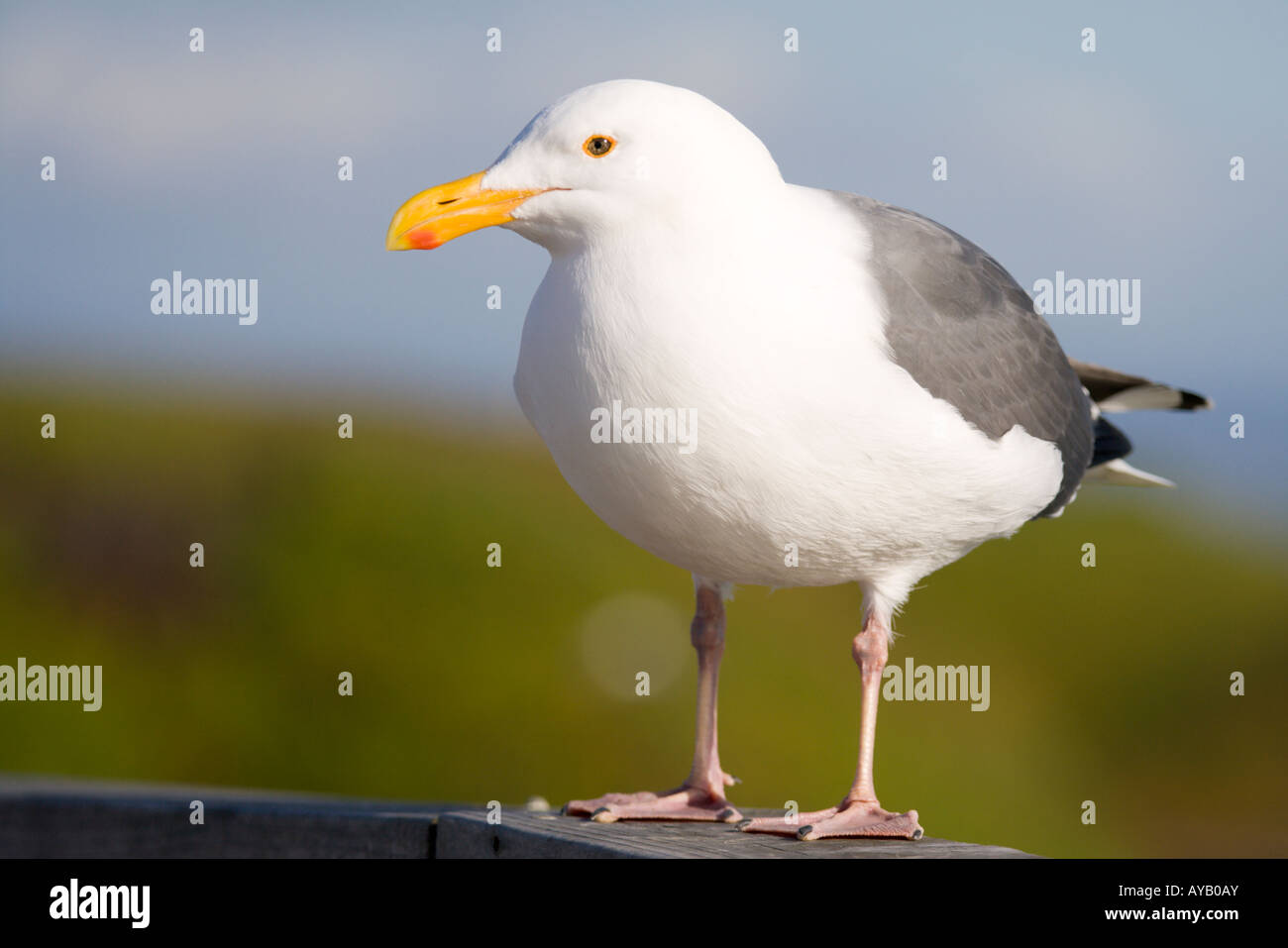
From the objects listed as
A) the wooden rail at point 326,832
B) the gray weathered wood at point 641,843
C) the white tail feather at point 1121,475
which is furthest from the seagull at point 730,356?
the white tail feather at point 1121,475

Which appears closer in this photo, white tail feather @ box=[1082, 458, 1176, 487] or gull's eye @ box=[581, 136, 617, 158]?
gull's eye @ box=[581, 136, 617, 158]

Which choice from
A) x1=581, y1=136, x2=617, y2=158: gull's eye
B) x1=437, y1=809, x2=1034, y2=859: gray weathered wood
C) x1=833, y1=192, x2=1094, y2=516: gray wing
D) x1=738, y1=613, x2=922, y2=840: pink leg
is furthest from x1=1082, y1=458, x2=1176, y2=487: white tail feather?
x1=581, y1=136, x2=617, y2=158: gull's eye

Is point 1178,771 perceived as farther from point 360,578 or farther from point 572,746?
point 360,578

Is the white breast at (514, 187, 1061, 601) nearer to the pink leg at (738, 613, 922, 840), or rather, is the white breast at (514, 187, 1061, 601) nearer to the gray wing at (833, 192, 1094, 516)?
the gray wing at (833, 192, 1094, 516)

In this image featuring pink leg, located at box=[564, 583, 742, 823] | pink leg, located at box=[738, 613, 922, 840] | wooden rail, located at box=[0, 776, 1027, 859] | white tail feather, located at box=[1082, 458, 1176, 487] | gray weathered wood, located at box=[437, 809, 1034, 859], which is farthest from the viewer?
white tail feather, located at box=[1082, 458, 1176, 487]

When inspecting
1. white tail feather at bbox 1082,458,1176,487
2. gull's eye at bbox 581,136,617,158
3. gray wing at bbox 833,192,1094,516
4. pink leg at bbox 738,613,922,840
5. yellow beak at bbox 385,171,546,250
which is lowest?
pink leg at bbox 738,613,922,840

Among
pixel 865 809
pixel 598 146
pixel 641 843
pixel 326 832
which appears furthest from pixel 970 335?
pixel 326 832

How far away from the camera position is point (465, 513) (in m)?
11.2

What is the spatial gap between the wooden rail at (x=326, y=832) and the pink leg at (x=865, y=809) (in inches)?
1.6

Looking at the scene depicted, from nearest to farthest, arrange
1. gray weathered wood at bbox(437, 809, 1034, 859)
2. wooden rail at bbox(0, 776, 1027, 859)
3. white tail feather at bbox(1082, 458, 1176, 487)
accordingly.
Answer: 1. gray weathered wood at bbox(437, 809, 1034, 859)
2. wooden rail at bbox(0, 776, 1027, 859)
3. white tail feather at bbox(1082, 458, 1176, 487)

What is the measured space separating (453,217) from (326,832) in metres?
2.07

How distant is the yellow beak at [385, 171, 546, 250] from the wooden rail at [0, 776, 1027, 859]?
1.63 metres

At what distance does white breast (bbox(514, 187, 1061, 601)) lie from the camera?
371 cm
